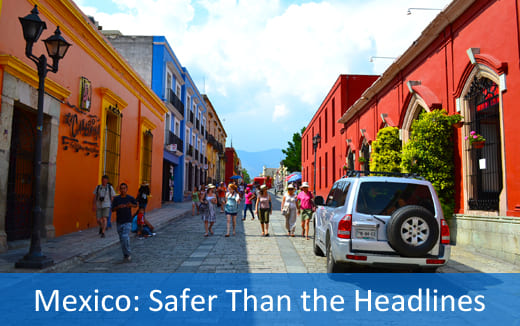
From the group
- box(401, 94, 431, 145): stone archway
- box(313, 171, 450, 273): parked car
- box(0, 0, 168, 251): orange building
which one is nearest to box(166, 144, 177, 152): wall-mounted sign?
box(0, 0, 168, 251): orange building

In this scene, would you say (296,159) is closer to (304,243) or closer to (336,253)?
(304,243)

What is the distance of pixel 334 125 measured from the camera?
27.0m

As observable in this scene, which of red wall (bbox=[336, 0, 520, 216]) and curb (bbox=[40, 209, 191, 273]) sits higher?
red wall (bbox=[336, 0, 520, 216])

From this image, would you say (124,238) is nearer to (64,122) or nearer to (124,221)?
(124,221)

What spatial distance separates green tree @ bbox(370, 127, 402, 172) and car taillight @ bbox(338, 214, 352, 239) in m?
8.19

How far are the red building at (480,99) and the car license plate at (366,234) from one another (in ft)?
12.0

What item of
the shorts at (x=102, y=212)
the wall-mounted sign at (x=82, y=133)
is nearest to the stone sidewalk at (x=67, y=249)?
the shorts at (x=102, y=212)

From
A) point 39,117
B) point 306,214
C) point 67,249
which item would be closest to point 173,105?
point 306,214

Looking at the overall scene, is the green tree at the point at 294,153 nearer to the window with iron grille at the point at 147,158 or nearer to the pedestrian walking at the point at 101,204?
the window with iron grille at the point at 147,158

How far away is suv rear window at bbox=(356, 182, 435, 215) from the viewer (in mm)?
5707

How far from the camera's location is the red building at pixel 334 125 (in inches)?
931

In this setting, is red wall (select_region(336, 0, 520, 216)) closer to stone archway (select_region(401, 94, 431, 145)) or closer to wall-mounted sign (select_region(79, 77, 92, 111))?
stone archway (select_region(401, 94, 431, 145))

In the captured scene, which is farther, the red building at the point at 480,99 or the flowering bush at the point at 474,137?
the flowering bush at the point at 474,137

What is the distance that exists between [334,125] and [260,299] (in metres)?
23.1
